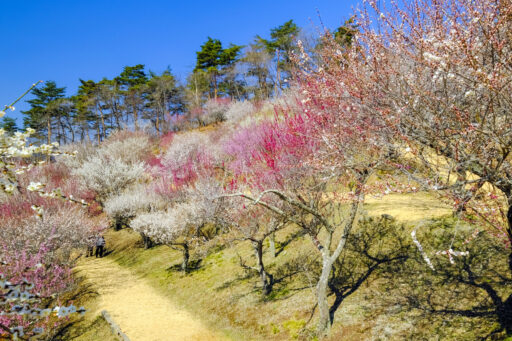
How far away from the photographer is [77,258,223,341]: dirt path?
30.1 ft

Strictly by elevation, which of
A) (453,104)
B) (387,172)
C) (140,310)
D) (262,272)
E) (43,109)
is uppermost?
(43,109)

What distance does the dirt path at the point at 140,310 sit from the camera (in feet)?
30.1

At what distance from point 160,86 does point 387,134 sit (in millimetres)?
45645

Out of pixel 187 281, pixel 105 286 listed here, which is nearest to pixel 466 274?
pixel 187 281

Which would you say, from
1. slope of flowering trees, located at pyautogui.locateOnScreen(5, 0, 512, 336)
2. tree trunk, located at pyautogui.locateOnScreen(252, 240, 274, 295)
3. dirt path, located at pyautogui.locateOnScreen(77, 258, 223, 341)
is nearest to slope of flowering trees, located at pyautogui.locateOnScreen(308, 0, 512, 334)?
slope of flowering trees, located at pyautogui.locateOnScreen(5, 0, 512, 336)

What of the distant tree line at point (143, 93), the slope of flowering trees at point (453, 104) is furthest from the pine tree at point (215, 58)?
the slope of flowering trees at point (453, 104)

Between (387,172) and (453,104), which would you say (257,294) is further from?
(453,104)

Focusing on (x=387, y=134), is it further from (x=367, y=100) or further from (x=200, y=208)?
(x=200, y=208)

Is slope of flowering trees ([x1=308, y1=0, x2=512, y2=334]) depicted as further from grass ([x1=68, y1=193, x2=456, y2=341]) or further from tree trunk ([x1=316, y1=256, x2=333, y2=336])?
tree trunk ([x1=316, y1=256, x2=333, y2=336])

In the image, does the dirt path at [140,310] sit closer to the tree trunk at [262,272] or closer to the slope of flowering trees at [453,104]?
the tree trunk at [262,272]

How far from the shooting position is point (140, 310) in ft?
36.7

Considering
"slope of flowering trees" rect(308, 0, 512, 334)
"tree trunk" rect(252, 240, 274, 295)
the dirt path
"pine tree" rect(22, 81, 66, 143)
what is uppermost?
"pine tree" rect(22, 81, 66, 143)

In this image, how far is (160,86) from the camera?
45.7 m

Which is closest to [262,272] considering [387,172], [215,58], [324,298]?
[324,298]
